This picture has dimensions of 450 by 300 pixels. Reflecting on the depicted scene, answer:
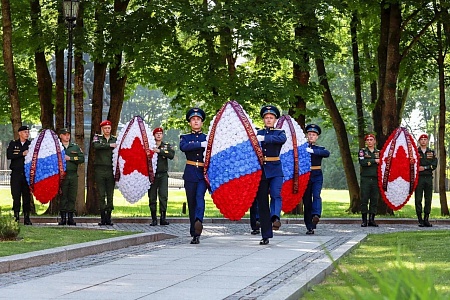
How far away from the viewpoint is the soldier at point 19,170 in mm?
20719

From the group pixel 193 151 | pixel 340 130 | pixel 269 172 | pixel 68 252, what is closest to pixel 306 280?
pixel 68 252

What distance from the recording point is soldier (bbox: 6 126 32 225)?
20.7 meters

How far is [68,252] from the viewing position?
13.6 meters

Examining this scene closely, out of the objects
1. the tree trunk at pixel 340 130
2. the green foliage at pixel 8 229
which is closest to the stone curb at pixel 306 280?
the green foliage at pixel 8 229

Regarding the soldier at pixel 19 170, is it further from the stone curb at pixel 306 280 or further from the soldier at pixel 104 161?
the stone curb at pixel 306 280

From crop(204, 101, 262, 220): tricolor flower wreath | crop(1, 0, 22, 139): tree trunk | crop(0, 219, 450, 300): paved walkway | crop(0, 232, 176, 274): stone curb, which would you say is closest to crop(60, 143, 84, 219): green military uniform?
crop(0, 232, 176, 274): stone curb

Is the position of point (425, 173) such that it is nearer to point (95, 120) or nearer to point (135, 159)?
point (135, 159)

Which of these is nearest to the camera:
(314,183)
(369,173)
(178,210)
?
(314,183)

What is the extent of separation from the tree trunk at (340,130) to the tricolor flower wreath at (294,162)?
13.5m

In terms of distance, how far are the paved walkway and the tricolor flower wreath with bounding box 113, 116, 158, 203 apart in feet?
10.6

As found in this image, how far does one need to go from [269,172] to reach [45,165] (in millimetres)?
6445

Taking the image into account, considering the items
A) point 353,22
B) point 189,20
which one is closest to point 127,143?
point 189,20

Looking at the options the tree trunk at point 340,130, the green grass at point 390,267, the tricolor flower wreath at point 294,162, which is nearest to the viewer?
the green grass at point 390,267

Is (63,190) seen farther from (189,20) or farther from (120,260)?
(120,260)
